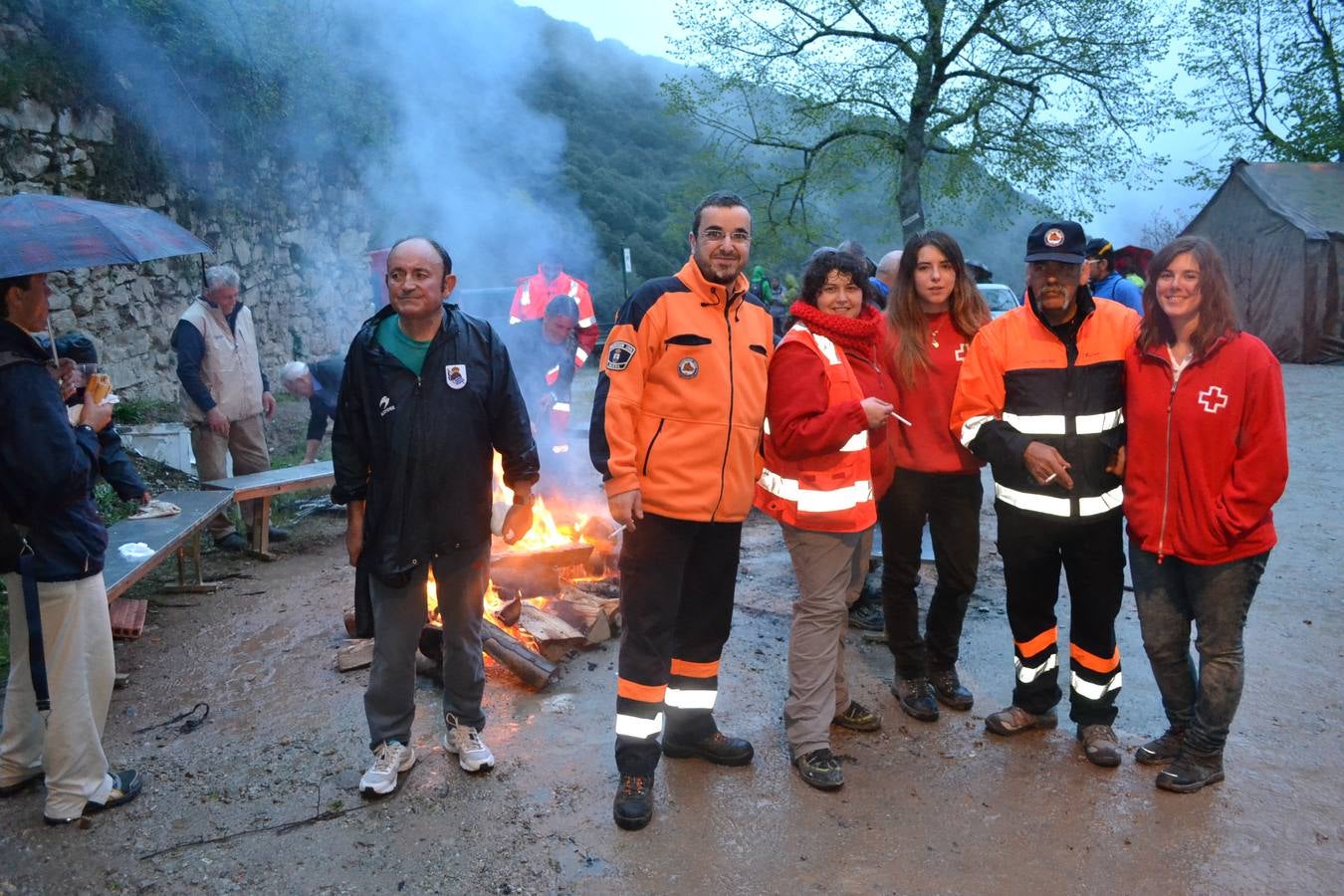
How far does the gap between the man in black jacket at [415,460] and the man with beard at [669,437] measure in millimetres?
460

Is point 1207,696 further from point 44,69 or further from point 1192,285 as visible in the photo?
point 44,69

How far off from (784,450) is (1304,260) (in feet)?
58.8

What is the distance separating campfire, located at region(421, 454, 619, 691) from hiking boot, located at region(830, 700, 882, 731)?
141 cm

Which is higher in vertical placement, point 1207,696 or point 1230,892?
point 1207,696

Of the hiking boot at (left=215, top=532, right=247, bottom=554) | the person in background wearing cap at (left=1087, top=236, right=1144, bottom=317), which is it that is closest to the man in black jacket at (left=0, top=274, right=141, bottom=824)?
the hiking boot at (left=215, top=532, right=247, bottom=554)

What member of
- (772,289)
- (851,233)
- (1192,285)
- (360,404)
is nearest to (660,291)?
(360,404)

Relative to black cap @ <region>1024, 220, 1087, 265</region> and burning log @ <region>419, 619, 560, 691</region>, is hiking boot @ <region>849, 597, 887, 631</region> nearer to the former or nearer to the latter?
burning log @ <region>419, 619, 560, 691</region>

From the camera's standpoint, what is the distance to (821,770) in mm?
3416

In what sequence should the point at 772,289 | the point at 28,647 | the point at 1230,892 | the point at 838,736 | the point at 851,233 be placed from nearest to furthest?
the point at 1230,892
the point at 28,647
the point at 838,736
the point at 772,289
the point at 851,233

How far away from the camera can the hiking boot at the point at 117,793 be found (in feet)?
10.4

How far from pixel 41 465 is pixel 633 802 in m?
2.32

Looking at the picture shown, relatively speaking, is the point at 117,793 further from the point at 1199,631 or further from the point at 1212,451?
the point at 1212,451

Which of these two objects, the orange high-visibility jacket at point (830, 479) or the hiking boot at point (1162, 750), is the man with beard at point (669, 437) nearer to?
the orange high-visibility jacket at point (830, 479)

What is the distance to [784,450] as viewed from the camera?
3316mm
